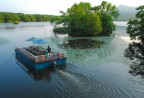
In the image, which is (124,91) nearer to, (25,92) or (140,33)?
(25,92)

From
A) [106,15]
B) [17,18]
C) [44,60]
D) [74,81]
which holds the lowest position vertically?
[74,81]

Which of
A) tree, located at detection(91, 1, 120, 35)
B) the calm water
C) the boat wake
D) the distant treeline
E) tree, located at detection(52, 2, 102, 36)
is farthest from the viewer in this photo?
the distant treeline

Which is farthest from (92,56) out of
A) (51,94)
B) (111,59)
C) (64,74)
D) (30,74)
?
(51,94)

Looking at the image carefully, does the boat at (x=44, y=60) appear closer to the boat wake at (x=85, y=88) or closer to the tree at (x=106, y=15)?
the boat wake at (x=85, y=88)

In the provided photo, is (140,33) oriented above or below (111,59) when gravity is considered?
above

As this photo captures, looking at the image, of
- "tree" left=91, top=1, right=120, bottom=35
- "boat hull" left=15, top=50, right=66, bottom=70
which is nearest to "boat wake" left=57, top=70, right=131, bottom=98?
"boat hull" left=15, top=50, right=66, bottom=70

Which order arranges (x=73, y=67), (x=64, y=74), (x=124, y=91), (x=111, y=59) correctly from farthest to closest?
(x=111, y=59) → (x=73, y=67) → (x=64, y=74) → (x=124, y=91)

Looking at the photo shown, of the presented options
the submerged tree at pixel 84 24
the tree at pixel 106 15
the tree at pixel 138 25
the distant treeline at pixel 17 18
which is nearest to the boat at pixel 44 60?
the tree at pixel 138 25

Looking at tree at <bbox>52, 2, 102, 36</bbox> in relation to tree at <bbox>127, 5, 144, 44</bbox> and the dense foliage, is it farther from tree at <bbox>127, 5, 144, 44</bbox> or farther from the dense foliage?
tree at <bbox>127, 5, 144, 44</bbox>

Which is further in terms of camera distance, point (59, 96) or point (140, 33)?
point (140, 33)

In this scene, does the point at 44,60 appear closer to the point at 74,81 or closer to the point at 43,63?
the point at 43,63

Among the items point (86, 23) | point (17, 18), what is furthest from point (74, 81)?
point (17, 18)
